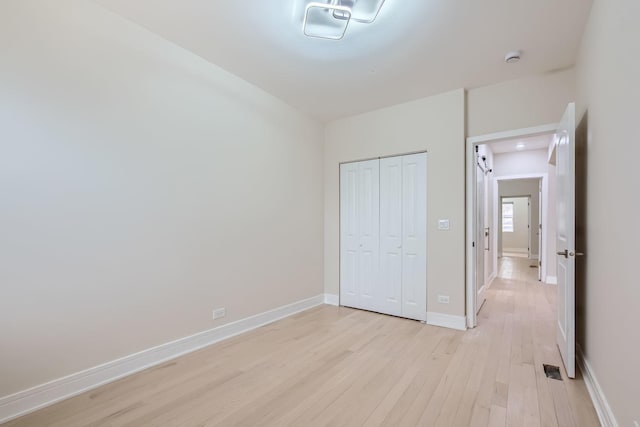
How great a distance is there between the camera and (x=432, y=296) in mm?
3654

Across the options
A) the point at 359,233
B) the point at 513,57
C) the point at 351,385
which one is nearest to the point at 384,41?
the point at 513,57

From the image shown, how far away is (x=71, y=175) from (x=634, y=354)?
351 centimetres

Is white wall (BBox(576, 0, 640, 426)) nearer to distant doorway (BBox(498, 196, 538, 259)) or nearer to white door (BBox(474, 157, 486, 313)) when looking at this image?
white door (BBox(474, 157, 486, 313))

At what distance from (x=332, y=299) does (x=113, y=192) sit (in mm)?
3292

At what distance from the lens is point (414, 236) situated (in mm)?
3842

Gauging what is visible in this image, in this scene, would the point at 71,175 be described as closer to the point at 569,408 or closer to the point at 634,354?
the point at 634,354

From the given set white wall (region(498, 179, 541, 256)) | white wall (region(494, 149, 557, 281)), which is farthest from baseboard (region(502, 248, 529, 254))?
white wall (region(494, 149, 557, 281))

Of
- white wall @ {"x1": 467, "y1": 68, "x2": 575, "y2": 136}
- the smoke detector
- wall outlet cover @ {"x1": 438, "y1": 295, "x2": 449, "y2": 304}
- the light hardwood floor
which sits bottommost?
the light hardwood floor

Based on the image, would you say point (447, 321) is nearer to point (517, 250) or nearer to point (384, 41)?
point (384, 41)

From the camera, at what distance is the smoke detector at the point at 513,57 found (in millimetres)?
2738

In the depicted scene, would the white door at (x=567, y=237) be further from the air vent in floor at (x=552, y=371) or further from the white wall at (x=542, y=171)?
the white wall at (x=542, y=171)

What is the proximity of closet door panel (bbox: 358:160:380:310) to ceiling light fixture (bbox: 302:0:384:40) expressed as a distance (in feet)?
6.79

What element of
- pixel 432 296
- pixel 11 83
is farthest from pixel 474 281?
pixel 11 83

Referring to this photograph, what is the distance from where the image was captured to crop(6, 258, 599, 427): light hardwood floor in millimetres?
1874
